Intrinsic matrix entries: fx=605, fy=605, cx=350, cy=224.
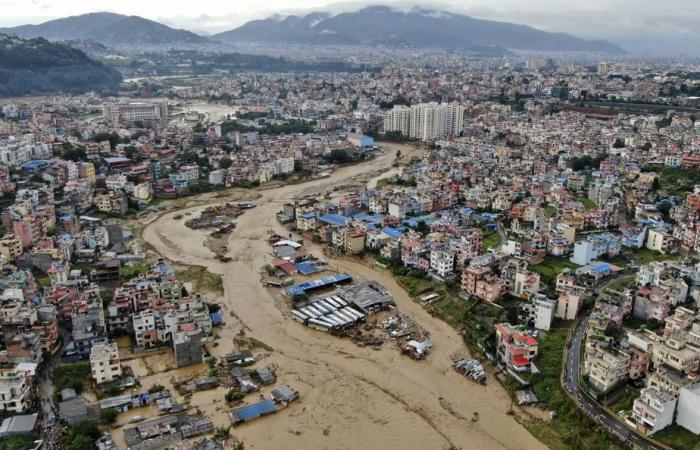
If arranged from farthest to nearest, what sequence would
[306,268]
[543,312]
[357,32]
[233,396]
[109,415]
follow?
[357,32], [306,268], [543,312], [233,396], [109,415]

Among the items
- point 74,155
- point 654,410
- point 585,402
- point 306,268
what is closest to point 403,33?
point 74,155

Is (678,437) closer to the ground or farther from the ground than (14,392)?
closer to the ground

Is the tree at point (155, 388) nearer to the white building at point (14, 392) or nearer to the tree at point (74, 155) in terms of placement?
the white building at point (14, 392)

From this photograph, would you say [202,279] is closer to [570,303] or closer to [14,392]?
[14,392]

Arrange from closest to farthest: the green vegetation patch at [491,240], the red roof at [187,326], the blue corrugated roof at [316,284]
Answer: the red roof at [187,326] → the blue corrugated roof at [316,284] → the green vegetation patch at [491,240]

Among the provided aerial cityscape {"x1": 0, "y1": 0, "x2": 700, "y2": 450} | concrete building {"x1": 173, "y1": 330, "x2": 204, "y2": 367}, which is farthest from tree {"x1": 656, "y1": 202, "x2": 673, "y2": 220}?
concrete building {"x1": 173, "y1": 330, "x2": 204, "y2": 367}

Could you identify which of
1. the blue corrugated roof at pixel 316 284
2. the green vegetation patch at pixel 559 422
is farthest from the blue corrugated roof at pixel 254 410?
the blue corrugated roof at pixel 316 284
